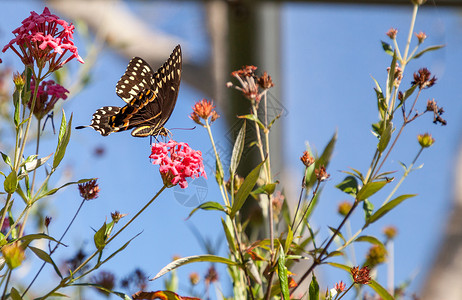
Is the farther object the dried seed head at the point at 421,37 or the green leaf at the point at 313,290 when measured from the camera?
the dried seed head at the point at 421,37

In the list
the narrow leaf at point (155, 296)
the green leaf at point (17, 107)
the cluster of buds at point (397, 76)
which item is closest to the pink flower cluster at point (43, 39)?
the green leaf at point (17, 107)

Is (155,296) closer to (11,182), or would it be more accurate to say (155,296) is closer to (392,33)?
(11,182)

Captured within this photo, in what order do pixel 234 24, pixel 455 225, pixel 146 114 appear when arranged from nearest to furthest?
pixel 146 114 → pixel 234 24 → pixel 455 225

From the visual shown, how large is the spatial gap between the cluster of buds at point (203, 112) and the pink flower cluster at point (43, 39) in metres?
0.16

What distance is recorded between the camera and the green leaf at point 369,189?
1.95ft

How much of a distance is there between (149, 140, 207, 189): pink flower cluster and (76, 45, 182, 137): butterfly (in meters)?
0.05

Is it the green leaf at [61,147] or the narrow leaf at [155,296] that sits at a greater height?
the green leaf at [61,147]

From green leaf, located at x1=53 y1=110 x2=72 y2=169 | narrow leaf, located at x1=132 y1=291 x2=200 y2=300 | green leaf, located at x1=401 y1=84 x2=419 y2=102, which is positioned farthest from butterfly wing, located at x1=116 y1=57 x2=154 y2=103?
green leaf, located at x1=401 y1=84 x2=419 y2=102

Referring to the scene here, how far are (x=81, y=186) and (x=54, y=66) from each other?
6.2 inches

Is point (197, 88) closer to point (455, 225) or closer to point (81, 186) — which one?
point (455, 225)

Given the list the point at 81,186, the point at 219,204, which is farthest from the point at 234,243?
the point at 81,186

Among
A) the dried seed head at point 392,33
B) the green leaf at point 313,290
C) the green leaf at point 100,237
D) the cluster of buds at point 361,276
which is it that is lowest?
the green leaf at point 313,290

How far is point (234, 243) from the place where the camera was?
633 millimetres

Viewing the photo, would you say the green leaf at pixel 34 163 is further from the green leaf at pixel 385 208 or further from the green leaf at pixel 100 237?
the green leaf at pixel 385 208
